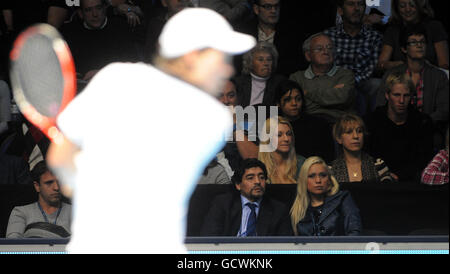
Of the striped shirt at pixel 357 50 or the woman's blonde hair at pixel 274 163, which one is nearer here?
the woman's blonde hair at pixel 274 163

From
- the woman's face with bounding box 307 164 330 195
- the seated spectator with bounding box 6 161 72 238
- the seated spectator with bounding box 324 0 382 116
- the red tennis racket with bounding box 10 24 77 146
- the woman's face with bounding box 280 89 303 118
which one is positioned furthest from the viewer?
the seated spectator with bounding box 324 0 382 116

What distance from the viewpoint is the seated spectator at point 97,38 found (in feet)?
9.84

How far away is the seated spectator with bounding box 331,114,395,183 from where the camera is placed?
8.80ft

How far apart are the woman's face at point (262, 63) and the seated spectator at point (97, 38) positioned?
0.49m

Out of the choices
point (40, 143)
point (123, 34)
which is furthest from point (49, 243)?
point (123, 34)

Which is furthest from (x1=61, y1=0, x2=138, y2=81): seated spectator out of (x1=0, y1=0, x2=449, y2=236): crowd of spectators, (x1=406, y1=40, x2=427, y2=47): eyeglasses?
(x1=406, y1=40, x2=427, y2=47): eyeglasses

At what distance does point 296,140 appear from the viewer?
280cm

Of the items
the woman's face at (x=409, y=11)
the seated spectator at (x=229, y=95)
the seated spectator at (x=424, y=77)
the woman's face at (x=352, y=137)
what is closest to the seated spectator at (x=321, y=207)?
the woman's face at (x=352, y=137)

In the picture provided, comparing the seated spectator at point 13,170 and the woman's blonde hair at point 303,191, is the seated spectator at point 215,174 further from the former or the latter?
the seated spectator at point 13,170

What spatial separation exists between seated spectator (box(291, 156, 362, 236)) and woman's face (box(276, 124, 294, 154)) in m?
0.18

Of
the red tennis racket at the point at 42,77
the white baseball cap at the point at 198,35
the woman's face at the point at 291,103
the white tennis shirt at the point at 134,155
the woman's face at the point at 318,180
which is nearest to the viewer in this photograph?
the white tennis shirt at the point at 134,155

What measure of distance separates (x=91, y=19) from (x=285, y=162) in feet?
3.45

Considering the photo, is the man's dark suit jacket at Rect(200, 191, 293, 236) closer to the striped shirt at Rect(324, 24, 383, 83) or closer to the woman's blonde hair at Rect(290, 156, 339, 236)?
the woman's blonde hair at Rect(290, 156, 339, 236)

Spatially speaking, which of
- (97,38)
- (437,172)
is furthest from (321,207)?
(97,38)
